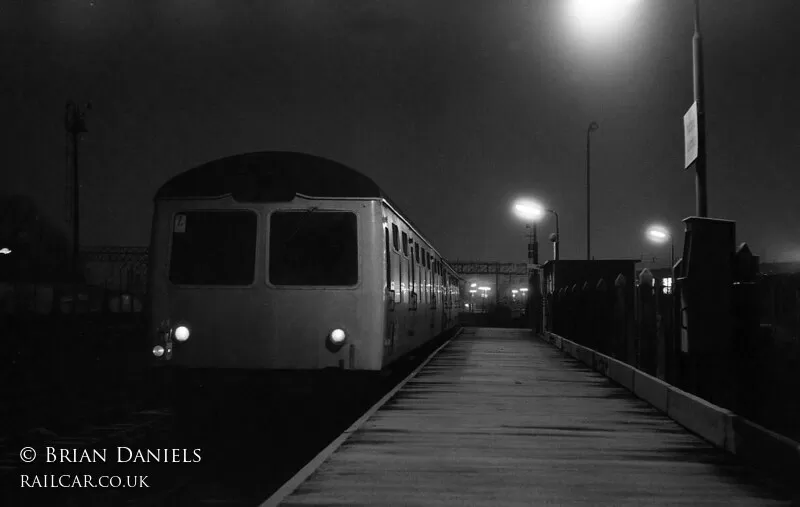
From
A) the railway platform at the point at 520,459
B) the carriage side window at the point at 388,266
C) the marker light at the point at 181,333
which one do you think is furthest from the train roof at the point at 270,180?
the railway platform at the point at 520,459

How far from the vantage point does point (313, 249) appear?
487 inches

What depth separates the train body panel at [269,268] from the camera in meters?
12.1

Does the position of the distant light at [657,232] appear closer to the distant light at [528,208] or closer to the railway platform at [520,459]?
the distant light at [528,208]

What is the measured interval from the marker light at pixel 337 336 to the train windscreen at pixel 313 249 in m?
0.61

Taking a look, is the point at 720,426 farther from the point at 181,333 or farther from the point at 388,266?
the point at 181,333

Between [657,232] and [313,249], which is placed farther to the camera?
[657,232]

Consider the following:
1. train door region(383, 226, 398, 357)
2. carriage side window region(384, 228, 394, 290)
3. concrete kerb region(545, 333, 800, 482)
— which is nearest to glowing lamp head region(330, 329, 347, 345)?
train door region(383, 226, 398, 357)

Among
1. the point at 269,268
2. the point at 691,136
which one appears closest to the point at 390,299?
the point at 269,268

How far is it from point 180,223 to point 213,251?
555mm

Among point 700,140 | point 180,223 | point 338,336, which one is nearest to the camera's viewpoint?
point 338,336

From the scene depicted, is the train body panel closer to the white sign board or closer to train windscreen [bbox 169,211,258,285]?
train windscreen [bbox 169,211,258,285]

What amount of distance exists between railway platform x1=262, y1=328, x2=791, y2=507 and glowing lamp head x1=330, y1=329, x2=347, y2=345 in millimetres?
1017

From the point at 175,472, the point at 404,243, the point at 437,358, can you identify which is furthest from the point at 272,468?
the point at 437,358

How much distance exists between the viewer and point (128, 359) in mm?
26875
